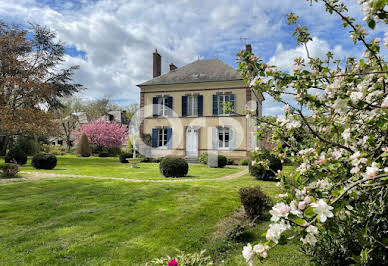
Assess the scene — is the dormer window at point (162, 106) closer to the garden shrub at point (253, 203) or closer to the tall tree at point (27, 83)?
the tall tree at point (27, 83)

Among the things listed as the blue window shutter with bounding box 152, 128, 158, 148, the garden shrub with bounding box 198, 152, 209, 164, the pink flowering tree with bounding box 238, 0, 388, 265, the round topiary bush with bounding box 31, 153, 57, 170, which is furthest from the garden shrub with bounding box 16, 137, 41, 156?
the pink flowering tree with bounding box 238, 0, 388, 265

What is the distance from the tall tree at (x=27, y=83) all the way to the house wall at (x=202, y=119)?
23.6 ft

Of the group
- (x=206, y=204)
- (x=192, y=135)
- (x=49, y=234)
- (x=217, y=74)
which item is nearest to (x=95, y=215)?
(x=49, y=234)

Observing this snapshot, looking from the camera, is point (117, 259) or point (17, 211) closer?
point (117, 259)

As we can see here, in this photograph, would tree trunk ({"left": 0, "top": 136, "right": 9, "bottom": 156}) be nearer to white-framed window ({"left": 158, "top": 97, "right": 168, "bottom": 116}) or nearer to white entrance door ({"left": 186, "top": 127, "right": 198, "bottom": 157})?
white-framed window ({"left": 158, "top": 97, "right": 168, "bottom": 116})

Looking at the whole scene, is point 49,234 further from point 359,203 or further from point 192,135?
point 192,135

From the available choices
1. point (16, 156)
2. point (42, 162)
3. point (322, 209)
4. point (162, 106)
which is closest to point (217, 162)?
point (162, 106)

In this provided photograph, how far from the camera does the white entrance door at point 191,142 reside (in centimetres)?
2020

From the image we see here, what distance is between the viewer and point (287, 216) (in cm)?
150

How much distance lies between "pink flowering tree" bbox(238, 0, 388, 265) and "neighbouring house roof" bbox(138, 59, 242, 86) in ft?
55.1

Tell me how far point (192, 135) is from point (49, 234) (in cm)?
1599

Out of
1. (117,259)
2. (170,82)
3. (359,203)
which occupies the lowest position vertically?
(117,259)

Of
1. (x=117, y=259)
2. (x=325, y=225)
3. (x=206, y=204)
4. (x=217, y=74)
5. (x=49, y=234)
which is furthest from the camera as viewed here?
(x=217, y=74)

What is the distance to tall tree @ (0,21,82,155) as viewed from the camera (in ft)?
50.9
